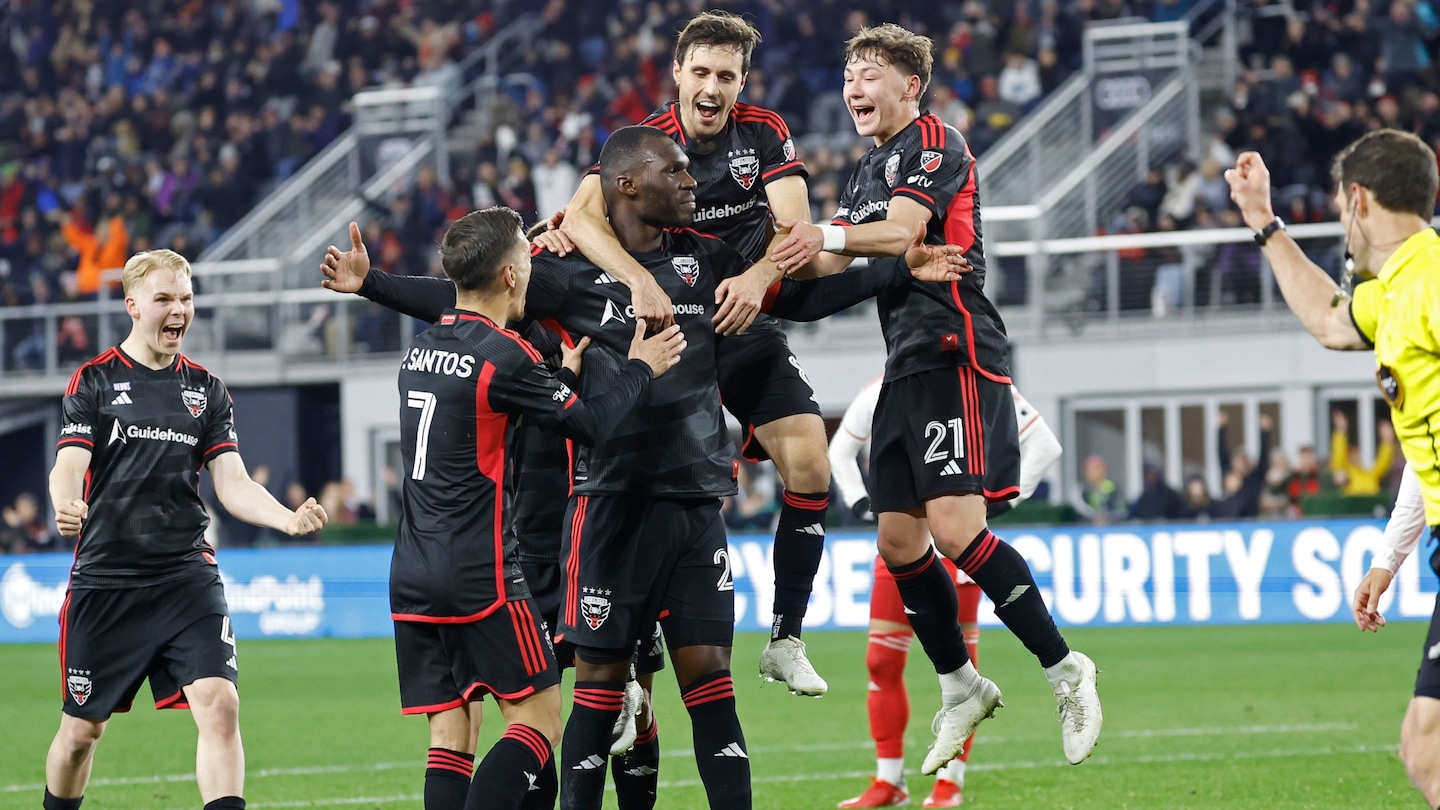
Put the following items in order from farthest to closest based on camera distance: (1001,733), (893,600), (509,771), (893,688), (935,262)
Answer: (1001,733), (893,600), (893,688), (935,262), (509,771)

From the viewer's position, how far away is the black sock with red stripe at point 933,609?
6754 millimetres

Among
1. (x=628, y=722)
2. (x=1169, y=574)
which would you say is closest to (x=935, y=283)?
(x=628, y=722)

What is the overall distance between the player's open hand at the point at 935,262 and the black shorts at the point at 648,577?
3.85 feet

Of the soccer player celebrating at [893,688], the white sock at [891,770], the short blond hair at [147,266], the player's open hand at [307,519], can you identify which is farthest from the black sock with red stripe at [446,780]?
the white sock at [891,770]

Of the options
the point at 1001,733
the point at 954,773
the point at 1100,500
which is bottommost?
the point at 1100,500

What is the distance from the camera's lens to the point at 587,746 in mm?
5984

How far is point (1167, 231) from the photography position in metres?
20.3

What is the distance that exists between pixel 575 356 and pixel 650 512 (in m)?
0.61

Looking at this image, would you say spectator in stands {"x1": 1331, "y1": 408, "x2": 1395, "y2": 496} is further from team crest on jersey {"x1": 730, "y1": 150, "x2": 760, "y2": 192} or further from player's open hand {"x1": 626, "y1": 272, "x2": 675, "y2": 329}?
player's open hand {"x1": 626, "y1": 272, "x2": 675, "y2": 329}

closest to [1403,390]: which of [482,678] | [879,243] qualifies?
[879,243]

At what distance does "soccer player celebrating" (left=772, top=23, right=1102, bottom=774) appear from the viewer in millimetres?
6570

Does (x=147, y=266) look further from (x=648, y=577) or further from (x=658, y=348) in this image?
(x=648, y=577)

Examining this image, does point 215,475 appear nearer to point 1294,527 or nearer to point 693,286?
point 693,286

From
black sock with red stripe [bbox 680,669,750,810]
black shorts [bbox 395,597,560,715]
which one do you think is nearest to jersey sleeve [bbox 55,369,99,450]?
black shorts [bbox 395,597,560,715]
